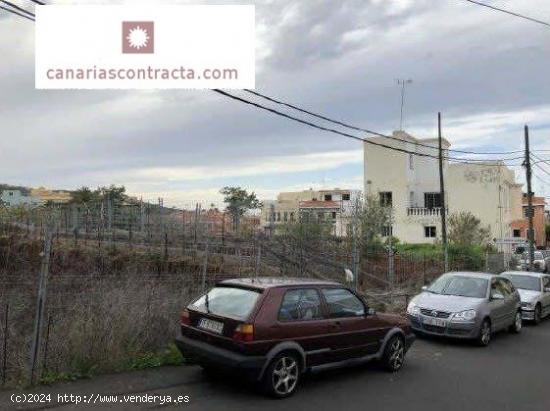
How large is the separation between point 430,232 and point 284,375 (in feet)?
132

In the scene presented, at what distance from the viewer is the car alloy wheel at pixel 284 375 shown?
682cm

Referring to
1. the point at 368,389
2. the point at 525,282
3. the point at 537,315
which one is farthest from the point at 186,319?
the point at 525,282

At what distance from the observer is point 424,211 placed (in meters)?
45.5

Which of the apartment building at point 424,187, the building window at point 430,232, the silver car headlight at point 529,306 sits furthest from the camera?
the apartment building at point 424,187

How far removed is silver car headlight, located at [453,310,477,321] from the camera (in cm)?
1113

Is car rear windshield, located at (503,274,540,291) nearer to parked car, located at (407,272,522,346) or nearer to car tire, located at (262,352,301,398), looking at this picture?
parked car, located at (407,272,522,346)

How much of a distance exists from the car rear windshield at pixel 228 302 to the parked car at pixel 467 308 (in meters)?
5.69

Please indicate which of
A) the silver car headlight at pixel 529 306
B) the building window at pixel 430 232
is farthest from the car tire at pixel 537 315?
the building window at pixel 430 232

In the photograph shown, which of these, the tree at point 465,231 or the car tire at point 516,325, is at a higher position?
the tree at point 465,231

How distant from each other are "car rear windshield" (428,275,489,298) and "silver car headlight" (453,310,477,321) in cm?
102

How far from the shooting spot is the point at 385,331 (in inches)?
338

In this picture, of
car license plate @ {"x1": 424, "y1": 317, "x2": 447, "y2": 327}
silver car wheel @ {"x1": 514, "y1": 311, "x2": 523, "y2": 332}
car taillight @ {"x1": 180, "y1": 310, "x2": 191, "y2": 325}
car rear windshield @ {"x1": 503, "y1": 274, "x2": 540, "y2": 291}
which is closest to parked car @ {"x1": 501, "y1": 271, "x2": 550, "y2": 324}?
car rear windshield @ {"x1": 503, "y1": 274, "x2": 540, "y2": 291}

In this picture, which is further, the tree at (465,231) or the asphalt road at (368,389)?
→ the tree at (465,231)

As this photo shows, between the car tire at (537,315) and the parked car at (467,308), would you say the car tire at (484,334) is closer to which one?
the parked car at (467,308)
